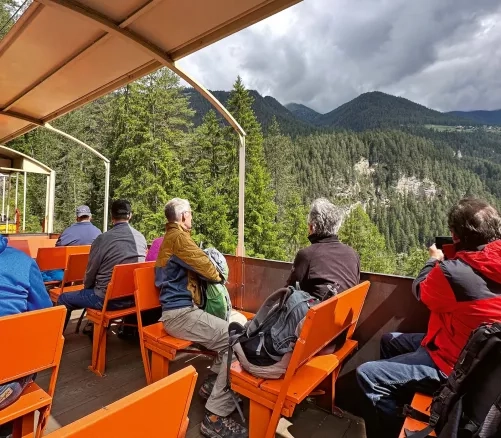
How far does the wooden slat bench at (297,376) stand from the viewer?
166 centimetres

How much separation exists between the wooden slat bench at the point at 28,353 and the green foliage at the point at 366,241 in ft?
150

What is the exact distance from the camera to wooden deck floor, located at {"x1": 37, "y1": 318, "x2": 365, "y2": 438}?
7.25ft

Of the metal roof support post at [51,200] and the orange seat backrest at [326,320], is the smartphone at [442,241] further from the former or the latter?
the metal roof support post at [51,200]

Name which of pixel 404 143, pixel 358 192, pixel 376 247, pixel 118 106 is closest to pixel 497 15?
pixel 404 143

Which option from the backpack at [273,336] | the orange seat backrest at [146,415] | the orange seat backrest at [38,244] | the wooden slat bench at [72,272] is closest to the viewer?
the orange seat backrest at [146,415]

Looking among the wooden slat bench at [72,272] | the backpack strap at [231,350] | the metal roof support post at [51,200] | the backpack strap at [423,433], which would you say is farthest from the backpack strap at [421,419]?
the metal roof support post at [51,200]

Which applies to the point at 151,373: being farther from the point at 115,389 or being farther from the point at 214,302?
the point at 214,302

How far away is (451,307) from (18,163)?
32.7ft

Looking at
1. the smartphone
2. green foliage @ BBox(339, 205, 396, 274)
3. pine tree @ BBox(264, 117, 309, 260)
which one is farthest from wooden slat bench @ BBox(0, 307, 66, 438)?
green foliage @ BBox(339, 205, 396, 274)

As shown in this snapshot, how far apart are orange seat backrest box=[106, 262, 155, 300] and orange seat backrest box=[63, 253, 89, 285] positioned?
1.01 m

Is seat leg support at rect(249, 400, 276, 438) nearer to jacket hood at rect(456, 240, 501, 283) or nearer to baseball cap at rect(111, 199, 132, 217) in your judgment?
jacket hood at rect(456, 240, 501, 283)

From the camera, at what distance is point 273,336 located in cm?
180

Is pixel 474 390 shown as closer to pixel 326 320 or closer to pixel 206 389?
pixel 326 320

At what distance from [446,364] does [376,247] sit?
49617mm
